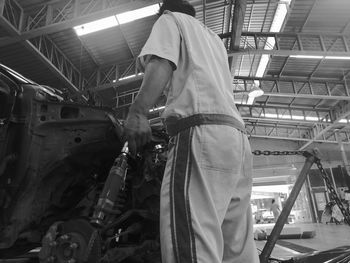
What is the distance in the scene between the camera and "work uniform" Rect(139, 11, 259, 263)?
1.09 meters

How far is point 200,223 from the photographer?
1.09 metres

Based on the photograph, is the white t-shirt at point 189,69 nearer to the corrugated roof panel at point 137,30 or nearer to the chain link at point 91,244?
the chain link at point 91,244

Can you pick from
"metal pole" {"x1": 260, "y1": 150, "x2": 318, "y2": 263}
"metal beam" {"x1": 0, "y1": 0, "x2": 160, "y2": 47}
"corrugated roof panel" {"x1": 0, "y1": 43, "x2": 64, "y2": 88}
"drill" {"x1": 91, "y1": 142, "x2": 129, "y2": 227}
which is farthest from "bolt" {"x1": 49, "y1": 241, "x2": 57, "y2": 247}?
"corrugated roof panel" {"x1": 0, "y1": 43, "x2": 64, "y2": 88}

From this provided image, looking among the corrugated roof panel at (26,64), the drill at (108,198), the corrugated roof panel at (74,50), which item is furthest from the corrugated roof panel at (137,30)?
the drill at (108,198)

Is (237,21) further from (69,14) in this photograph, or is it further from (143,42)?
(69,14)

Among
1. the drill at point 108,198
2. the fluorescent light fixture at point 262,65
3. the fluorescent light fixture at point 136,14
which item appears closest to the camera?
the drill at point 108,198

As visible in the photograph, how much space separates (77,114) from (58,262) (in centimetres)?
Result: 104

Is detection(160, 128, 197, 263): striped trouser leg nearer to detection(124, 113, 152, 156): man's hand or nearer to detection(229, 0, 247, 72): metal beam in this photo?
detection(124, 113, 152, 156): man's hand

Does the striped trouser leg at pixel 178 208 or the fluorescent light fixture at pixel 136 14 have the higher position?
the fluorescent light fixture at pixel 136 14

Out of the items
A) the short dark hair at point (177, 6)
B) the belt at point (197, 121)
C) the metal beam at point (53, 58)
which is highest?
the metal beam at point (53, 58)

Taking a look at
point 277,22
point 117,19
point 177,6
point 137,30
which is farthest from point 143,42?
point 177,6

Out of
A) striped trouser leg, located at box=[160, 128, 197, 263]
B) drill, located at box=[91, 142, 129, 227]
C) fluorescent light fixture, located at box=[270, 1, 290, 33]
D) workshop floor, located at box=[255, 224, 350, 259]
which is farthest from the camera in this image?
fluorescent light fixture, located at box=[270, 1, 290, 33]

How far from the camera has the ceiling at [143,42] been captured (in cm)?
688

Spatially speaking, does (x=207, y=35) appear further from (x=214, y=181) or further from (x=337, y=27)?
(x=337, y=27)
